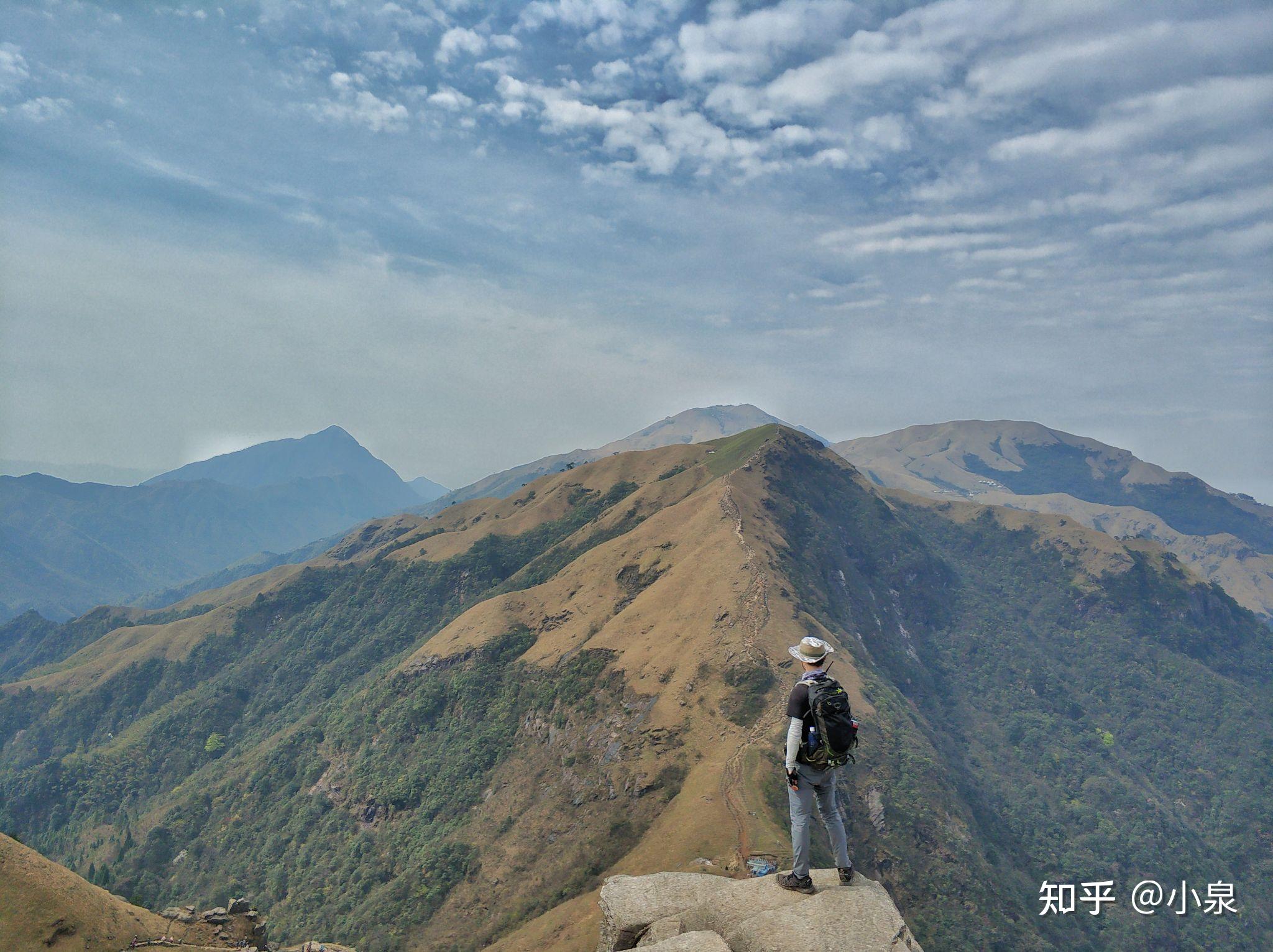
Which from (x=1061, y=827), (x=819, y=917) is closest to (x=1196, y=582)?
(x=1061, y=827)

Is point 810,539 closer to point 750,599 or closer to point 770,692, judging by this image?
point 750,599

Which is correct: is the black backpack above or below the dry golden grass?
above

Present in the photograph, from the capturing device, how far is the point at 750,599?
76.5 metres

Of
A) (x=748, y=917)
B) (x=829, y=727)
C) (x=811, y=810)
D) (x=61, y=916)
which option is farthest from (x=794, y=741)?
(x=61, y=916)

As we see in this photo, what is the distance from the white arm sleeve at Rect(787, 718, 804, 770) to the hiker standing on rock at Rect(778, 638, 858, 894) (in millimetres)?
13

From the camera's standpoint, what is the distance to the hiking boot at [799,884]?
45.8ft

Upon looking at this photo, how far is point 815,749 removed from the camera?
1306 cm

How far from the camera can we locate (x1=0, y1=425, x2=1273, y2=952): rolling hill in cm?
5919

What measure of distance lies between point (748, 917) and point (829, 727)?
15.8 ft

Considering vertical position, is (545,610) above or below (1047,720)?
above

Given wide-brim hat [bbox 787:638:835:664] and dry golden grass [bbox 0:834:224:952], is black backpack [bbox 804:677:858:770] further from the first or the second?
dry golden grass [bbox 0:834:224:952]

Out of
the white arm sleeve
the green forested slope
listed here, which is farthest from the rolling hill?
the white arm sleeve

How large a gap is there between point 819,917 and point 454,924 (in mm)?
59515

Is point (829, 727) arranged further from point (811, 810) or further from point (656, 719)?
point (656, 719)
